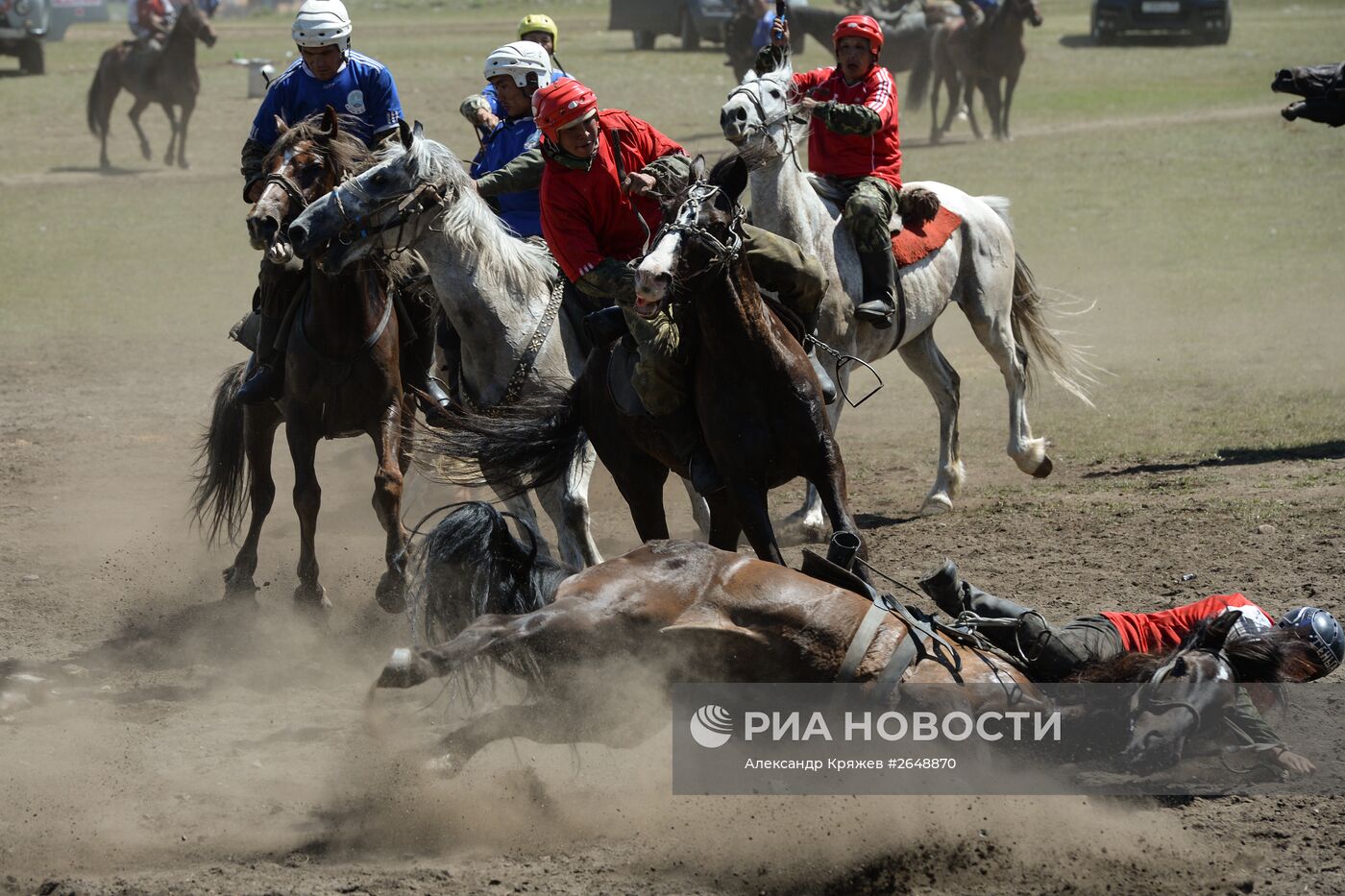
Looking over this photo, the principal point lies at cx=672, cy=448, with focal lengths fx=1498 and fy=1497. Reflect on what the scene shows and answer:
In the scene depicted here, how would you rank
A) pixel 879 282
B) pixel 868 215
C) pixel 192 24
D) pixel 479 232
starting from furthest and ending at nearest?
pixel 192 24
pixel 879 282
pixel 868 215
pixel 479 232

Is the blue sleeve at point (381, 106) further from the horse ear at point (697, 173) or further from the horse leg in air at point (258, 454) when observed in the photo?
the horse ear at point (697, 173)

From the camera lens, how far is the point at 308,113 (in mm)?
7223

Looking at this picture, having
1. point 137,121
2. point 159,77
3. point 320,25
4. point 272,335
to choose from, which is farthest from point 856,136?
point 137,121

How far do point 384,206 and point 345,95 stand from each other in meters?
1.27

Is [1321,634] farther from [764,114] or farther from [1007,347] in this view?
[1007,347]

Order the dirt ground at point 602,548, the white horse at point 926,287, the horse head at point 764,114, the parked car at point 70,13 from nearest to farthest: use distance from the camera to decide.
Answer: the dirt ground at point 602,548, the horse head at point 764,114, the white horse at point 926,287, the parked car at point 70,13

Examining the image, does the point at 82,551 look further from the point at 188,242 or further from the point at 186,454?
the point at 188,242

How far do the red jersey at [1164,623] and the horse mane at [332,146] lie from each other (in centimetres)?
368

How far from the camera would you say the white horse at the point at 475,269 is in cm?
617

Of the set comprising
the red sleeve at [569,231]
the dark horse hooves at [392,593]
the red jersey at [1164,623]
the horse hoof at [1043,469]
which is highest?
the red sleeve at [569,231]

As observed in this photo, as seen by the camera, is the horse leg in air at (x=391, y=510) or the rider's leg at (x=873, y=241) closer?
the horse leg in air at (x=391, y=510)

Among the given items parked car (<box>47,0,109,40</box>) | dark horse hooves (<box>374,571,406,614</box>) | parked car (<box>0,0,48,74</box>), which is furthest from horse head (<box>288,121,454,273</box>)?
parked car (<box>47,0,109,40</box>)

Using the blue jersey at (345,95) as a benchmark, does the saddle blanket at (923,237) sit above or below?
below

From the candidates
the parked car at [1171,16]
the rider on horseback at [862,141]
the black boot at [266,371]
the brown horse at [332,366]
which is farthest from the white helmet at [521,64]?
the parked car at [1171,16]
